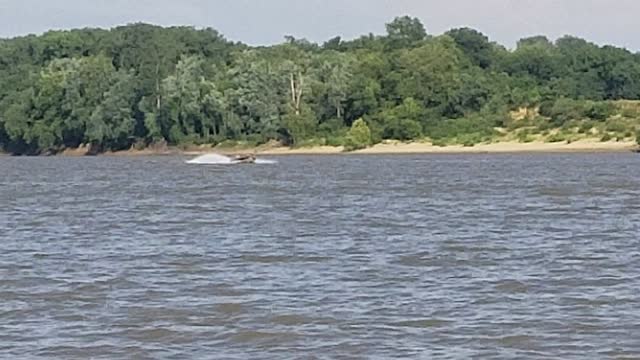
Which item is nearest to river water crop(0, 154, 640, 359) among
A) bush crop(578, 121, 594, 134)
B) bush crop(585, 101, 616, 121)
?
bush crop(578, 121, 594, 134)

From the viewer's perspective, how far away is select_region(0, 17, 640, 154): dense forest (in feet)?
481

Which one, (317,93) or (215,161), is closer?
(215,161)

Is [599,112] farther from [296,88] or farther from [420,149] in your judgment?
[296,88]

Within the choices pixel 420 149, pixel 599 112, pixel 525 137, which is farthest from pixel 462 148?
pixel 599 112

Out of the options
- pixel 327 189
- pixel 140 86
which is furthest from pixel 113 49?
pixel 327 189

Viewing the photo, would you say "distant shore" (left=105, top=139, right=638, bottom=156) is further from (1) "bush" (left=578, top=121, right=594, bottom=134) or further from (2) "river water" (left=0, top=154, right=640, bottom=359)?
(2) "river water" (left=0, top=154, right=640, bottom=359)

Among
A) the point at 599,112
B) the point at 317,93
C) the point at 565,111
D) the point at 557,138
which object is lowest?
the point at 557,138

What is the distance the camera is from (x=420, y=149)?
145125 mm

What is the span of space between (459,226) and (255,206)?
13.8 metres

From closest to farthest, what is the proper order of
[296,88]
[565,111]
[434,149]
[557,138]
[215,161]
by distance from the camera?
[215,161] → [557,138] → [565,111] → [434,149] → [296,88]

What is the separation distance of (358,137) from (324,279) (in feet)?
386

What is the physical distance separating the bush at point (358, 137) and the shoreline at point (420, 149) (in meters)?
0.60

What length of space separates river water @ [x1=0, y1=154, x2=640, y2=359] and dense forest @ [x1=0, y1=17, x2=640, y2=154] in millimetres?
90260

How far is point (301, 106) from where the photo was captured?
14950 cm
